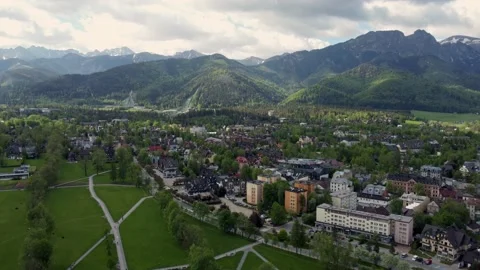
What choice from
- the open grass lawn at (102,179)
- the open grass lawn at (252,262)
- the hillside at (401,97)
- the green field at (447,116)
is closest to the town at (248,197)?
the open grass lawn at (252,262)

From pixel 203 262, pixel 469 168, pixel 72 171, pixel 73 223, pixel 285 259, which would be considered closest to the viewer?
pixel 203 262

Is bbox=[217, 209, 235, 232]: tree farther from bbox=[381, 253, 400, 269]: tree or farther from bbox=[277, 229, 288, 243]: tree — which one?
bbox=[381, 253, 400, 269]: tree

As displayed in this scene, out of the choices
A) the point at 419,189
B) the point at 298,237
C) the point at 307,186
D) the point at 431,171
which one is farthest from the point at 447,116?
the point at 298,237

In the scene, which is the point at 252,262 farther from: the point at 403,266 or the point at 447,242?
the point at 447,242

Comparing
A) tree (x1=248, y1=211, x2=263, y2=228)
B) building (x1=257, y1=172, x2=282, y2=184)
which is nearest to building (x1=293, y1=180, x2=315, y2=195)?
building (x1=257, y1=172, x2=282, y2=184)

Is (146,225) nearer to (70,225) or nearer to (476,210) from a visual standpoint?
(70,225)

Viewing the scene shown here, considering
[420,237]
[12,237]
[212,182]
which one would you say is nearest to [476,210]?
[420,237]
